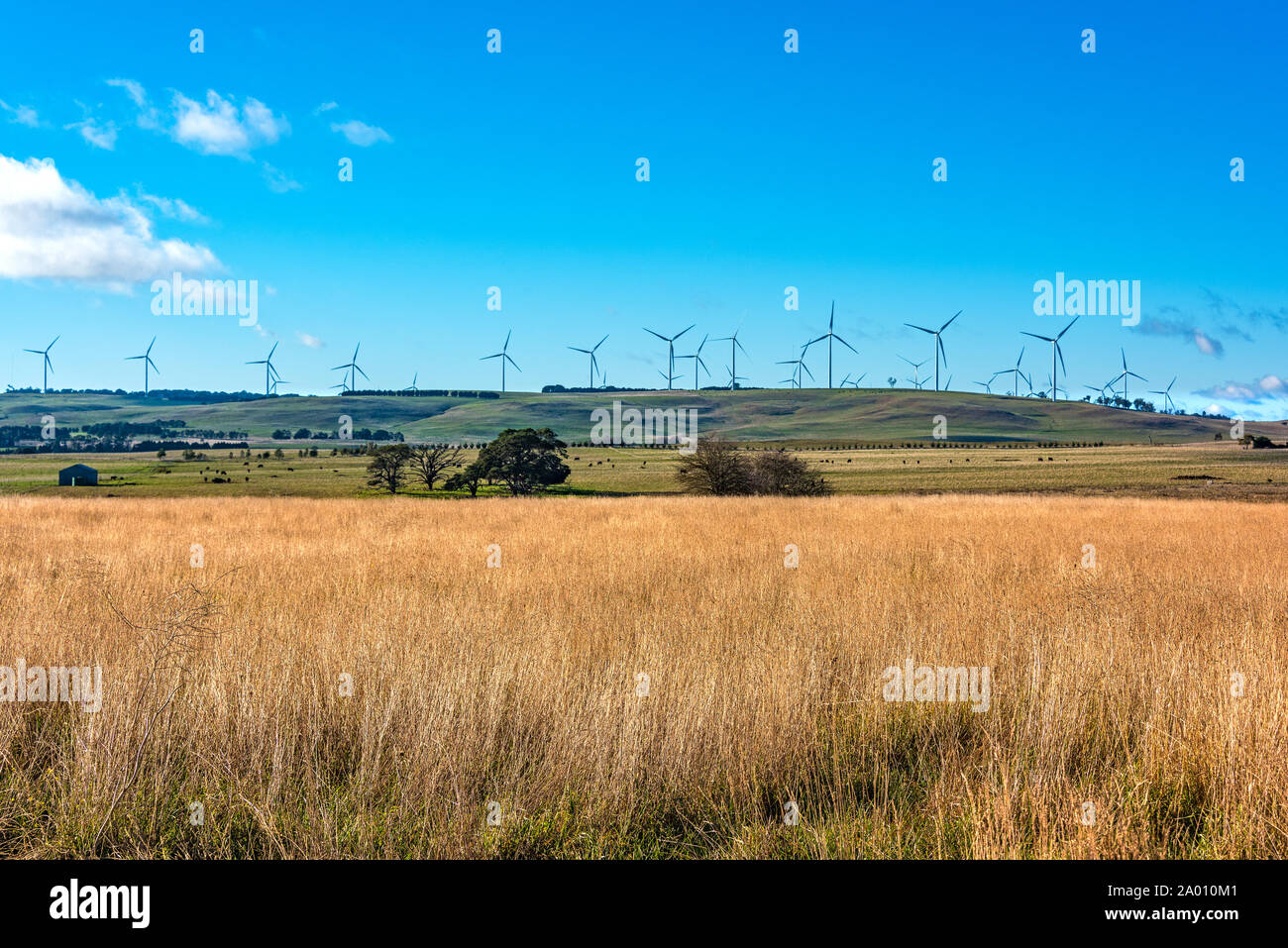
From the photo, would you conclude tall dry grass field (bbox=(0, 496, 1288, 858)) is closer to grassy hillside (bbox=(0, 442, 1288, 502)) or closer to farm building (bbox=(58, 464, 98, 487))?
grassy hillside (bbox=(0, 442, 1288, 502))

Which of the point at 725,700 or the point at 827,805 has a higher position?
the point at 725,700

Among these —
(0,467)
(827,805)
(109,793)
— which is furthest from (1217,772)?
(0,467)

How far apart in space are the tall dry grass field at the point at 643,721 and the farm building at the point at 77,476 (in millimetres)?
70767

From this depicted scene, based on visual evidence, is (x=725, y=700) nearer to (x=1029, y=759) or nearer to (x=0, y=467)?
(x=1029, y=759)

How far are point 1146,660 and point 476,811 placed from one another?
5.81 metres

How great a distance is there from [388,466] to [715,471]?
3494 centimetres

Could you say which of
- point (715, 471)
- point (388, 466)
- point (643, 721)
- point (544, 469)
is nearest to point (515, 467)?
point (544, 469)

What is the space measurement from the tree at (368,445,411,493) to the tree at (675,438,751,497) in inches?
1244

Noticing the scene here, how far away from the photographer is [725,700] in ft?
19.1

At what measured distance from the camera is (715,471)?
1715 inches

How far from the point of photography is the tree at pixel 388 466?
68.1 meters

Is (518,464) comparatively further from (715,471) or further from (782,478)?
(782,478)

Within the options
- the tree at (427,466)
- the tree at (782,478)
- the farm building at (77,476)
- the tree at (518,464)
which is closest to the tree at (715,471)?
the tree at (782,478)
